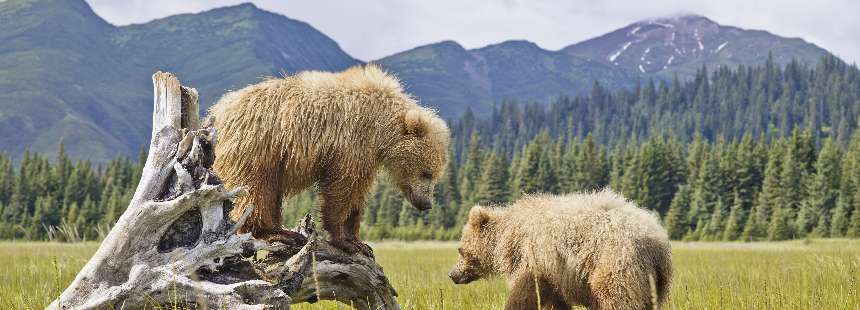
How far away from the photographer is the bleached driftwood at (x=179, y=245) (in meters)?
4.93

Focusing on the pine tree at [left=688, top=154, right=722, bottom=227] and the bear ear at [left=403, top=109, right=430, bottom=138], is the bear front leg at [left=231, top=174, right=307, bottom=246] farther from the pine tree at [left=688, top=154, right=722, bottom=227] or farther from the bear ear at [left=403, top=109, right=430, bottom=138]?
the pine tree at [left=688, top=154, right=722, bottom=227]

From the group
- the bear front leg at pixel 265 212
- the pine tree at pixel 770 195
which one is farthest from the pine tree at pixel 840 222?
the bear front leg at pixel 265 212

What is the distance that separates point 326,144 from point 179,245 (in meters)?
1.62

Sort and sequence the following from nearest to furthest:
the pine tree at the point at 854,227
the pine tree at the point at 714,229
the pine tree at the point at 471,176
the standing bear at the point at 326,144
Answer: the standing bear at the point at 326,144 < the pine tree at the point at 854,227 < the pine tree at the point at 714,229 < the pine tree at the point at 471,176

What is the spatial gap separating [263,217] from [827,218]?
70.5 meters

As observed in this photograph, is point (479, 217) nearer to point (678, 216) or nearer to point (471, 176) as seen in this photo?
point (678, 216)

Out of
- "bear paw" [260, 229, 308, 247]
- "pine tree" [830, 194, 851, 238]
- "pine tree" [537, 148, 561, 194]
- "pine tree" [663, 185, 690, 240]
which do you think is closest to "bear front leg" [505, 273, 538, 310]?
"bear paw" [260, 229, 308, 247]

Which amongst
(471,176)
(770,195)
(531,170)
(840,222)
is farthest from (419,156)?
(471,176)

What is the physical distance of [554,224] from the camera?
21.9ft

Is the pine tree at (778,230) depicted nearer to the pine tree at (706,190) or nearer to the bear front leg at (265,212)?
the pine tree at (706,190)

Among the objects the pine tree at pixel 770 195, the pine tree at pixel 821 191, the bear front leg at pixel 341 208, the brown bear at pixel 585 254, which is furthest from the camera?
the pine tree at pixel 770 195

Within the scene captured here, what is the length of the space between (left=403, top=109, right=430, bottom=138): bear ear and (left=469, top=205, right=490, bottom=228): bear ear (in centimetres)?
144

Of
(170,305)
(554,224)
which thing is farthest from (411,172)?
(170,305)

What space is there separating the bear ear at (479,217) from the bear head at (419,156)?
935 millimetres
